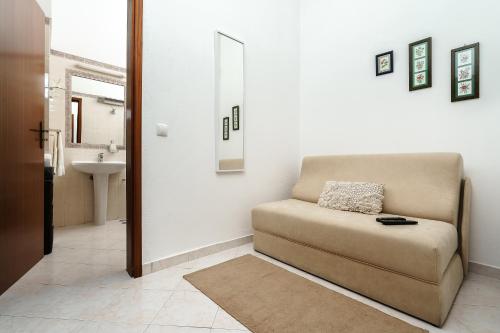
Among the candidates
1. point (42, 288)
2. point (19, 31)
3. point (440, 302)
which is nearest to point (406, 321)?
point (440, 302)

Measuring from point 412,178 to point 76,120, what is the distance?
3898mm

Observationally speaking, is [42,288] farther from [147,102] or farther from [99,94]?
[99,94]

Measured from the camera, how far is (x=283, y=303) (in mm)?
1426

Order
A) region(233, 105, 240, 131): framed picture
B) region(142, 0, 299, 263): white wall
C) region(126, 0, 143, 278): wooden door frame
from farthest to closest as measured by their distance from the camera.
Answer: region(233, 105, 240, 131): framed picture, region(142, 0, 299, 263): white wall, region(126, 0, 143, 278): wooden door frame

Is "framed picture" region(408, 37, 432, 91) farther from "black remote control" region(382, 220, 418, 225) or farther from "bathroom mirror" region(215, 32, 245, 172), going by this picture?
"bathroom mirror" region(215, 32, 245, 172)

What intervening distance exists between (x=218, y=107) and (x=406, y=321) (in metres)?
2.03

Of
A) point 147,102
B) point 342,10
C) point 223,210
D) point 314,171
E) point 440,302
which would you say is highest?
point 342,10

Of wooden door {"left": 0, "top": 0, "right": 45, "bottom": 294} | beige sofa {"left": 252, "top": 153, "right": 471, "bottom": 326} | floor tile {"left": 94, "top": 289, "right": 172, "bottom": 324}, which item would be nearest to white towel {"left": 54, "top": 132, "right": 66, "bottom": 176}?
wooden door {"left": 0, "top": 0, "right": 45, "bottom": 294}

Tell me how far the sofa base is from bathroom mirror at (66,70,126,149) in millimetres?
2986

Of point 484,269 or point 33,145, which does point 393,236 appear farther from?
point 33,145

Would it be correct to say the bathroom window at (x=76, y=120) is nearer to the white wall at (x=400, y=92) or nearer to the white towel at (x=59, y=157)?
the white towel at (x=59, y=157)

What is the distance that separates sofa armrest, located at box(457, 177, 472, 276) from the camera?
5.31 ft

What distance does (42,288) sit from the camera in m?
1.60

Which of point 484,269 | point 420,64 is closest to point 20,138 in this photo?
point 420,64
